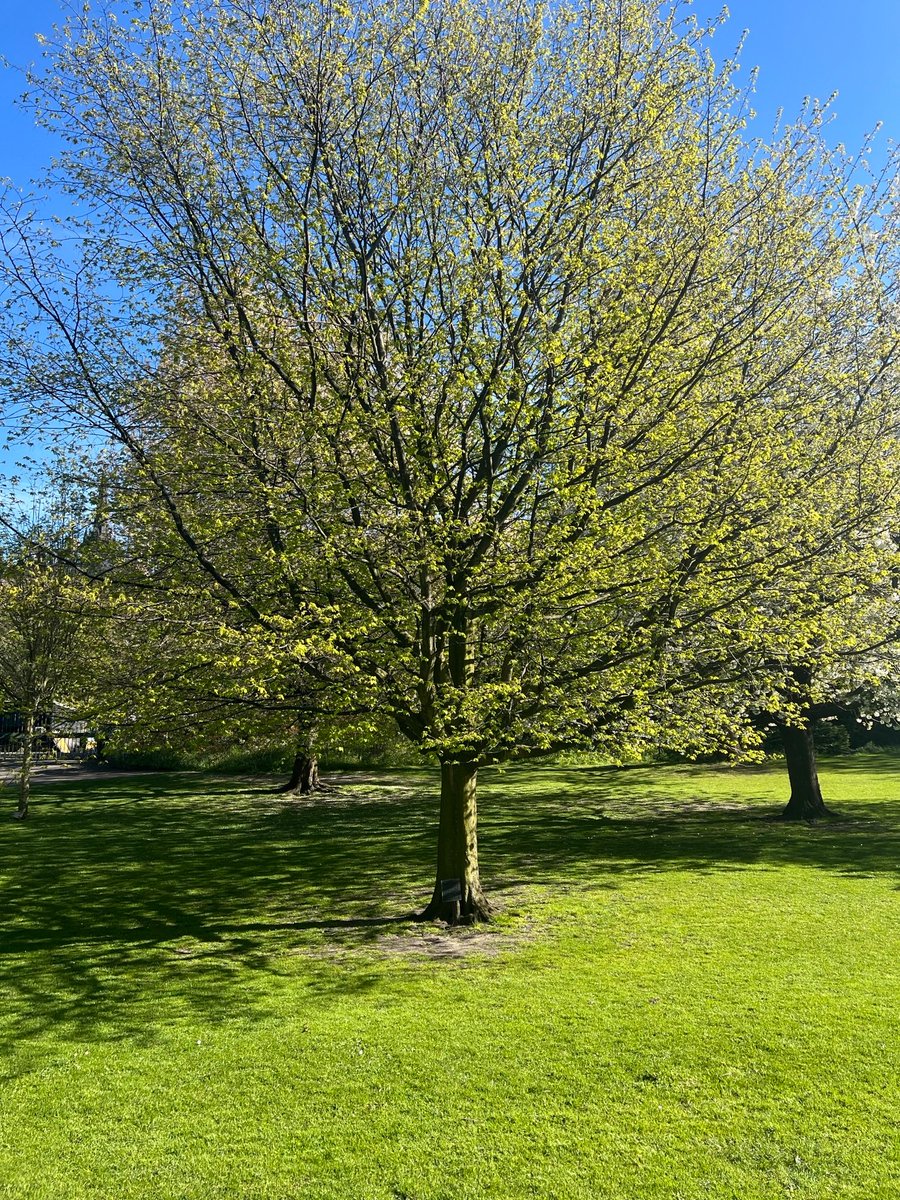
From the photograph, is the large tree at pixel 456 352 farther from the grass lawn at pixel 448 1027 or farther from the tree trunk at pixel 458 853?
the grass lawn at pixel 448 1027

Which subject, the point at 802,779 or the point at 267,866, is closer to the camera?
the point at 267,866

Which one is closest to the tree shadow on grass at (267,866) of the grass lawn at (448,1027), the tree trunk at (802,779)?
the grass lawn at (448,1027)

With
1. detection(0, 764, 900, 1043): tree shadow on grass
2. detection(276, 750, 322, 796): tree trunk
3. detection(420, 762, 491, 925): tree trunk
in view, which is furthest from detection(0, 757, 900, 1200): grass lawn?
detection(276, 750, 322, 796): tree trunk

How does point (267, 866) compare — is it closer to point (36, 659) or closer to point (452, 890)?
point (452, 890)

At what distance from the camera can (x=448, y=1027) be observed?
7.75 meters

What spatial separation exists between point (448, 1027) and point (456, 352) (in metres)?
7.73

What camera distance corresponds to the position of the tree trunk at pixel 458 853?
1145 centimetres

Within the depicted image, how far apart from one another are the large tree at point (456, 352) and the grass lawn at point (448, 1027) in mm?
2795

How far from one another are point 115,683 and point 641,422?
739cm

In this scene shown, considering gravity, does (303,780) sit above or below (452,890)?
above

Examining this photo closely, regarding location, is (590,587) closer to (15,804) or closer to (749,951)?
(749,951)

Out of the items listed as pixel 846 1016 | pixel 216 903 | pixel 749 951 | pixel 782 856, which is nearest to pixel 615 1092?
pixel 846 1016

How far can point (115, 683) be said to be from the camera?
10570mm

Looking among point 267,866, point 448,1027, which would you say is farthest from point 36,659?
point 448,1027
